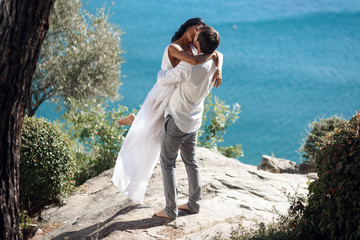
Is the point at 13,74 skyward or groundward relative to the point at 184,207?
skyward

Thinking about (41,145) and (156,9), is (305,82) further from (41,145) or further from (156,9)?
(41,145)

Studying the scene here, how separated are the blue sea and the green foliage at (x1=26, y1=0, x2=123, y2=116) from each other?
25.4ft

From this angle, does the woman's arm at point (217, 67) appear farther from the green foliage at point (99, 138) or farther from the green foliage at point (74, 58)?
the green foliage at point (74, 58)

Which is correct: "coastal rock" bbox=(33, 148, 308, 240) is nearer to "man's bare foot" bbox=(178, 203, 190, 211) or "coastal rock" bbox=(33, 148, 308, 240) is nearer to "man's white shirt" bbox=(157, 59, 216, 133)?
"man's bare foot" bbox=(178, 203, 190, 211)

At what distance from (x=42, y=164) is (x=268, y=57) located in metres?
15.9

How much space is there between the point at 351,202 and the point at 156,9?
18.9m

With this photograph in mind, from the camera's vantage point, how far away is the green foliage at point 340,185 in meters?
2.69

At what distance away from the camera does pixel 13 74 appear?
7.64ft

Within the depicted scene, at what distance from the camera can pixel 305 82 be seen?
18172mm

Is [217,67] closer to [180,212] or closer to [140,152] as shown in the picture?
[140,152]

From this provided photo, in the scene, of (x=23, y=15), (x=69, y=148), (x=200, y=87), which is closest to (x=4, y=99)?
(x=23, y=15)

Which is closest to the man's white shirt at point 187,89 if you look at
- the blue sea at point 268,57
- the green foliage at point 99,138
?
the green foliage at point 99,138

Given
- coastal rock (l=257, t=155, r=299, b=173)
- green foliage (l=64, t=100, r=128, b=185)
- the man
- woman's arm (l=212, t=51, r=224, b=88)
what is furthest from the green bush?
coastal rock (l=257, t=155, r=299, b=173)

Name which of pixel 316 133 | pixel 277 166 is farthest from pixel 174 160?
pixel 316 133
